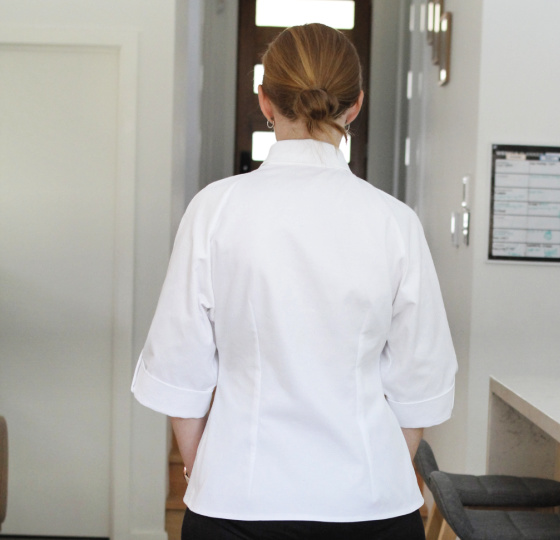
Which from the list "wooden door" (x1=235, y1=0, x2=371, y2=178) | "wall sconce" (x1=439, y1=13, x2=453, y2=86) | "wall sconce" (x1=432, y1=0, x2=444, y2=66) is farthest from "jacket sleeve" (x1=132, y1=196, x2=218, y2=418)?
"wooden door" (x1=235, y1=0, x2=371, y2=178)

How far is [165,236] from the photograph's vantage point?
125 inches

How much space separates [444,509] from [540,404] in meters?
0.33

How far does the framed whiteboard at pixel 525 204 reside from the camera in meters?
2.84

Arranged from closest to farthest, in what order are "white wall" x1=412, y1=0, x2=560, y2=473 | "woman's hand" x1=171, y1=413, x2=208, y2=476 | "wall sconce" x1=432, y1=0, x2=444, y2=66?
"woman's hand" x1=171, y1=413, x2=208, y2=476 < "white wall" x1=412, y1=0, x2=560, y2=473 < "wall sconce" x1=432, y1=0, x2=444, y2=66

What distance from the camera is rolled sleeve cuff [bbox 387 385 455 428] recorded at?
1.13 meters

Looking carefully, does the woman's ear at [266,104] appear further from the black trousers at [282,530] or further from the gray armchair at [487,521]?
the gray armchair at [487,521]

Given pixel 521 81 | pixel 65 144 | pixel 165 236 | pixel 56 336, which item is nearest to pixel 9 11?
pixel 65 144

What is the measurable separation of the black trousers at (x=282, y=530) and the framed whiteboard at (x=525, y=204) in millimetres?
1957

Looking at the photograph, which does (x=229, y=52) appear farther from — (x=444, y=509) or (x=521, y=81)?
(x=444, y=509)

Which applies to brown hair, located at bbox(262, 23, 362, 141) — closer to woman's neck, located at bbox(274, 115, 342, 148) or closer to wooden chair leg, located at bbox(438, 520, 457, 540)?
woman's neck, located at bbox(274, 115, 342, 148)

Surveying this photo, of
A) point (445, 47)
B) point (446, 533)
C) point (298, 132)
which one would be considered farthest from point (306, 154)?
point (445, 47)

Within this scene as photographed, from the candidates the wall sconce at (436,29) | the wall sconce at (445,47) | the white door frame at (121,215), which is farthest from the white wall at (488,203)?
the white door frame at (121,215)

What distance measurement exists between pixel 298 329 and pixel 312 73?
335mm

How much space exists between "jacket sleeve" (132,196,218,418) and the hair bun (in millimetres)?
183
